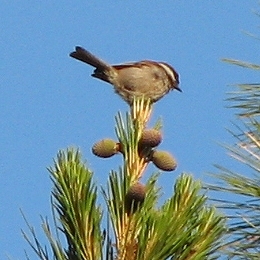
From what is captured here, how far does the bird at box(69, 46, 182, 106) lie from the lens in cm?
374

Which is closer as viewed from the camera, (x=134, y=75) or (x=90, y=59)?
(x=134, y=75)

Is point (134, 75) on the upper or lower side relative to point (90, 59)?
lower

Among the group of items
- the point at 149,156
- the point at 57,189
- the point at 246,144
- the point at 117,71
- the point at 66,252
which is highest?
the point at 117,71

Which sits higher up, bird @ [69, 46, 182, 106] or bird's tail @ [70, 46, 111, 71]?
bird's tail @ [70, 46, 111, 71]

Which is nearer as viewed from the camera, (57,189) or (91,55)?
(57,189)

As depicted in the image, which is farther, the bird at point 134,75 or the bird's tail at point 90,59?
the bird's tail at point 90,59

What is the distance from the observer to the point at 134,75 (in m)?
4.10

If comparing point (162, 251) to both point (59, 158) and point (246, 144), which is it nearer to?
point (59, 158)

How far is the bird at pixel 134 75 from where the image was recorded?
147 inches

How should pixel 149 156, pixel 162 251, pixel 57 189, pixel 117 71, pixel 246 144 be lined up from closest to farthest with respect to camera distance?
pixel 162 251 < pixel 57 189 < pixel 149 156 < pixel 246 144 < pixel 117 71

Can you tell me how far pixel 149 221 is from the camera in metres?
1.71

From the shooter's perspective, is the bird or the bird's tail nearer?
the bird

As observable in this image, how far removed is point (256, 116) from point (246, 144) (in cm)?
11

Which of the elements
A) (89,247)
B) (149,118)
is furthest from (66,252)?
(149,118)
